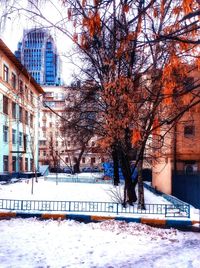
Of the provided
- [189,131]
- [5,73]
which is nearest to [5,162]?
[5,73]

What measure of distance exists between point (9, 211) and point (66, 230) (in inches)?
105

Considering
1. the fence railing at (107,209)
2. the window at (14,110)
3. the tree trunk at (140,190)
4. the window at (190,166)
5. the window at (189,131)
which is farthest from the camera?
the window at (14,110)

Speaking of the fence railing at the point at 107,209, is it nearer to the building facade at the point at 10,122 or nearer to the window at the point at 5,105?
the building facade at the point at 10,122

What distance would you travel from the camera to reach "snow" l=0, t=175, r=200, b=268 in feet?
24.2

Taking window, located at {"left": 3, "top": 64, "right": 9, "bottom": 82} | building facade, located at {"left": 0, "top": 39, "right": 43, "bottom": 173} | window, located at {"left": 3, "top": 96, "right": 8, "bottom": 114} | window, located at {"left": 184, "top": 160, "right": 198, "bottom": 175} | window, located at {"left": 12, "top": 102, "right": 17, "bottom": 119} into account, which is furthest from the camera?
window, located at {"left": 12, "top": 102, "right": 17, "bottom": 119}

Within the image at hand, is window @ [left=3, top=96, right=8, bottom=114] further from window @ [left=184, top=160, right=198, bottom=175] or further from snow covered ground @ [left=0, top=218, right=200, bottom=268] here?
snow covered ground @ [left=0, top=218, right=200, bottom=268]

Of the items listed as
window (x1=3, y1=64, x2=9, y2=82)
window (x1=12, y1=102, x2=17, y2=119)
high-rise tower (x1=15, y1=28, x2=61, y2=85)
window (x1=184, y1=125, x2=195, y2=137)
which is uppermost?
window (x1=3, y1=64, x2=9, y2=82)

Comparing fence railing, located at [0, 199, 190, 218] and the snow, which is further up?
fence railing, located at [0, 199, 190, 218]

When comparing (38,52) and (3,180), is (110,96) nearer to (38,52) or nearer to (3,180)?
(38,52)

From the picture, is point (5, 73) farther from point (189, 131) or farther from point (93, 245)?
point (93, 245)

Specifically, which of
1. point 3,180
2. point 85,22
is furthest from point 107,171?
point 85,22

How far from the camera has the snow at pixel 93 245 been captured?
738 centimetres

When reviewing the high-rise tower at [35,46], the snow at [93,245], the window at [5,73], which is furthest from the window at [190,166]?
the window at [5,73]

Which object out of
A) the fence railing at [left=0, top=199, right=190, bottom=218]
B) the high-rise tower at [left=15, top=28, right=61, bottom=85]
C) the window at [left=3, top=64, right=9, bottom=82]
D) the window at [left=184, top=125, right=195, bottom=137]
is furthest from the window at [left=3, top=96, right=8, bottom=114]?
the high-rise tower at [left=15, top=28, right=61, bottom=85]
